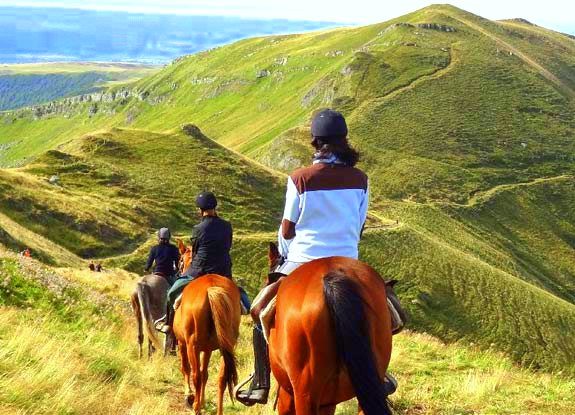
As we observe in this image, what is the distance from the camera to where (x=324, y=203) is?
6711 mm

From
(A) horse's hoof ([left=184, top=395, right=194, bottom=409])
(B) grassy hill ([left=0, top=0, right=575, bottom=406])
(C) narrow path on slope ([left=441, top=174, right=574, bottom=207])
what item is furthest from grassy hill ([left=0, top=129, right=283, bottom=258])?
(C) narrow path on slope ([left=441, top=174, right=574, bottom=207])

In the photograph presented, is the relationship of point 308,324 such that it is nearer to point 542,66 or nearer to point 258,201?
point 258,201

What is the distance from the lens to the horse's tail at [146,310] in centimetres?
1379

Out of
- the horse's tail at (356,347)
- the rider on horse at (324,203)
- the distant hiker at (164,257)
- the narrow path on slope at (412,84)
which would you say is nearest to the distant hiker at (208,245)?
the distant hiker at (164,257)

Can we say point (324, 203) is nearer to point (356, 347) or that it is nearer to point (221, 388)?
point (356, 347)

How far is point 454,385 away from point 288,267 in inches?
217

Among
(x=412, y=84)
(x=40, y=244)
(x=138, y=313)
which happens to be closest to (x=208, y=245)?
(x=138, y=313)

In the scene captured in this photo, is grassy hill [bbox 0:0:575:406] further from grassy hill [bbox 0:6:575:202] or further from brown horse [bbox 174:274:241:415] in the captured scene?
brown horse [bbox 174:274:241:415]

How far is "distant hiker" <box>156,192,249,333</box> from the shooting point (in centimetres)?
1107

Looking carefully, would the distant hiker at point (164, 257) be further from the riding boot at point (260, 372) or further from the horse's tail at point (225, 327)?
the riding boot at point (260, 372)

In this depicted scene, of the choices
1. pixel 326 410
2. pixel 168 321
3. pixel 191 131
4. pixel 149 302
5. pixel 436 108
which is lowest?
pixel 436 108

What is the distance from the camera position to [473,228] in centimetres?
8481

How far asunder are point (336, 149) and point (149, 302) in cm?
892

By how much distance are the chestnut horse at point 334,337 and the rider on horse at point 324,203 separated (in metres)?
0.71
